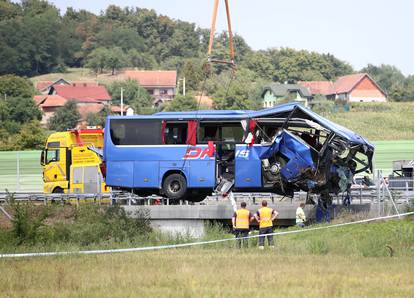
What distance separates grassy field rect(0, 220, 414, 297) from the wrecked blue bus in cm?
527

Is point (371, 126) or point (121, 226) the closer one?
point (121, 226)

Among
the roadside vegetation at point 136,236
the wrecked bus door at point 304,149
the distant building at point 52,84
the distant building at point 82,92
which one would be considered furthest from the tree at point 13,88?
the wrecked bus door at point 304,149

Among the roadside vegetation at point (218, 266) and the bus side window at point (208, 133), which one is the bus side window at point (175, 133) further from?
the roadside vegetation at point (218, 266)

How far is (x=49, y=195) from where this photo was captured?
42562 mm

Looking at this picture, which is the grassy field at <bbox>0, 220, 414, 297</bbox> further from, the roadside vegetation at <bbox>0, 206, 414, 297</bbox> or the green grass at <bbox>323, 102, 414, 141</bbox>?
the green grass at <bbox>323, 102, 414, 141</bbox>

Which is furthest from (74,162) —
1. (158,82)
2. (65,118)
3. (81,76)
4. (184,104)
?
(81,76)

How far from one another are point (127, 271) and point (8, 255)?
4504 mm

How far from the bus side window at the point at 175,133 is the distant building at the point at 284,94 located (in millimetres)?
94005

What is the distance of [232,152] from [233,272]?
41.8 ft

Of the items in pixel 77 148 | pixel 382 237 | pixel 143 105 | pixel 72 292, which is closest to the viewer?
pixel 72 292

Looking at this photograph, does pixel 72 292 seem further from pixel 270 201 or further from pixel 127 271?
pixel 270 201

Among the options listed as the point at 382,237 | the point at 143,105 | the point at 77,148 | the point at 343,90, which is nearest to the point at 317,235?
the point at 382,237

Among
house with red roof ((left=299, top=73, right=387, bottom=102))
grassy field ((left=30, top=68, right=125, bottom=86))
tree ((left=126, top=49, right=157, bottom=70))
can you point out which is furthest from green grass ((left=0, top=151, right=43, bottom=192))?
tree ((left=126, top=49, right=157, bottom=70))

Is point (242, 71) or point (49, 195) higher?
point (242, 71)
